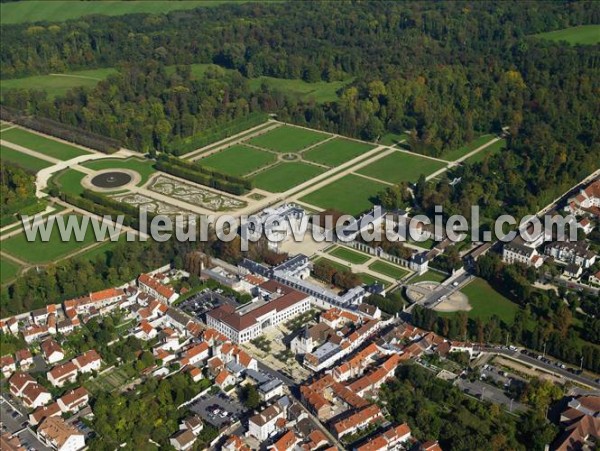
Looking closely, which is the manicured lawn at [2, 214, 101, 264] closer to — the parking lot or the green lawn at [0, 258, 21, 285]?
the green lawn at [0, 258, 21, 285]

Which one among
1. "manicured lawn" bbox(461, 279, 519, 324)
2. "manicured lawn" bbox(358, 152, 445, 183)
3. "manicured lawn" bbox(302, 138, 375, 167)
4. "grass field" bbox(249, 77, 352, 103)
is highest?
"grass field" bbox(249, 77, 352, 103)

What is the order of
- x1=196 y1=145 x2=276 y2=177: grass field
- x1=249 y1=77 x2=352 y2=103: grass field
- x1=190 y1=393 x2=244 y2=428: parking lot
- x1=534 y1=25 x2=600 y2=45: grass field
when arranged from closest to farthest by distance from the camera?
x1=190 y1=393 x2=244 y2=428: parking lot → x1=196 y1=145 x2=276 y2=177: grass field → x1=249 y1=77 x2=352 y2=103: grass field → x1=534 y1=25 x2=600 y2=45: grass field

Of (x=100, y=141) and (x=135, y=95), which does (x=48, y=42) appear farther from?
(x=100, y=141)

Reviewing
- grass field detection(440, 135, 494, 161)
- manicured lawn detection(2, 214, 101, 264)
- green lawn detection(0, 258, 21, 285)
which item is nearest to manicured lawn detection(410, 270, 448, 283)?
grass field detection(440, 135, 494, 161)

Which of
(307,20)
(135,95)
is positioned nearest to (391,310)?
(135,95)

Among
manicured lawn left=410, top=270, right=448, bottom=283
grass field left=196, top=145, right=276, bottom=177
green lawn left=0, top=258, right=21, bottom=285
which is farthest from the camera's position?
grass field left=196, top=145, right=276, bottom=177

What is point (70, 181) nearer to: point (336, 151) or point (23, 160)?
point (23, 160)

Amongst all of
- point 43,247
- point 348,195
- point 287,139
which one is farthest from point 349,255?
point 287,139
